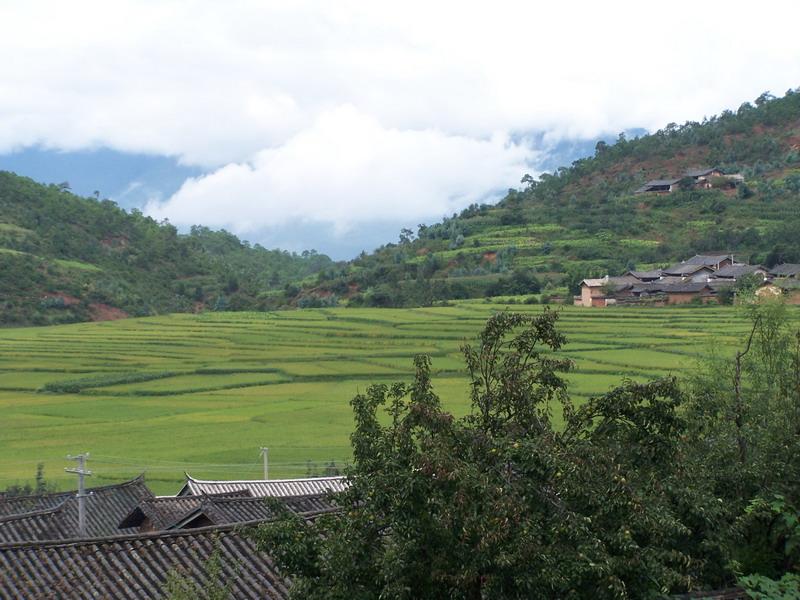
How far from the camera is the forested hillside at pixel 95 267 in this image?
230 feet

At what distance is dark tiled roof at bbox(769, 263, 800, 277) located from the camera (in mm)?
56250

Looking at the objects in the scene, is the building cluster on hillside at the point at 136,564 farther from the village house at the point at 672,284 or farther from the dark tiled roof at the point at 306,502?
the village house at the point at 672,284

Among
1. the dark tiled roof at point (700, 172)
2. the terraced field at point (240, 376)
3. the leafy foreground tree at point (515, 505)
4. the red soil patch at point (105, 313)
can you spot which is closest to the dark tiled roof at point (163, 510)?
the terraced field at point (240, 376)

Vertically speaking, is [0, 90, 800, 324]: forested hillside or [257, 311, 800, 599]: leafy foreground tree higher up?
[0, 90, 800, 324]: forested hillside

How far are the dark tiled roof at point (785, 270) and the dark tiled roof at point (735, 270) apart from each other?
26.2 inches

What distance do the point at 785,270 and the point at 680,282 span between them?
6.00 metres

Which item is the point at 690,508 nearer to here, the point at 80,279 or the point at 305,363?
the point at 305,363

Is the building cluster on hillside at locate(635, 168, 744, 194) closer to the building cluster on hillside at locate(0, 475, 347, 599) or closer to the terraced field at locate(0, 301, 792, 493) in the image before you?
the terraced field at locate(0, 301, 792, 493)

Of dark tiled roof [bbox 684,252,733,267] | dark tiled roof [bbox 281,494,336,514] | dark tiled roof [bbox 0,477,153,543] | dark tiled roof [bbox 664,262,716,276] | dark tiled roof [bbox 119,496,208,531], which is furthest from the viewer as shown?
dark tiled roof [bbox 684,252,733,267]

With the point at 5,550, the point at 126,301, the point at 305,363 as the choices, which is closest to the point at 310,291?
the point at 126,301

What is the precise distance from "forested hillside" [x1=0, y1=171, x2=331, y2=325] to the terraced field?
31.5 ft

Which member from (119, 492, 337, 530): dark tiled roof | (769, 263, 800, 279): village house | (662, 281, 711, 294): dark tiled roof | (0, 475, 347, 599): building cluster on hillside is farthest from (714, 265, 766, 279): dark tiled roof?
(0, 475, 347, 599): building cluster on hillside

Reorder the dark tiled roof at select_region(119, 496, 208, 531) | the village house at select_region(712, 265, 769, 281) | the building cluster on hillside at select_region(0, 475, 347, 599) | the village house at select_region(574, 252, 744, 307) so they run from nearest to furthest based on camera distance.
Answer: the building cluster on hillside at select_region(0, 475, 347, 599)
the dark tiled roof at select_region(119, 496, 208, 531)
the village house at select_region(574, 252, 744, 307)
the village house at select_region(712, 265, 769, 281)

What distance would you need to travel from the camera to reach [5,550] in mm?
10781
